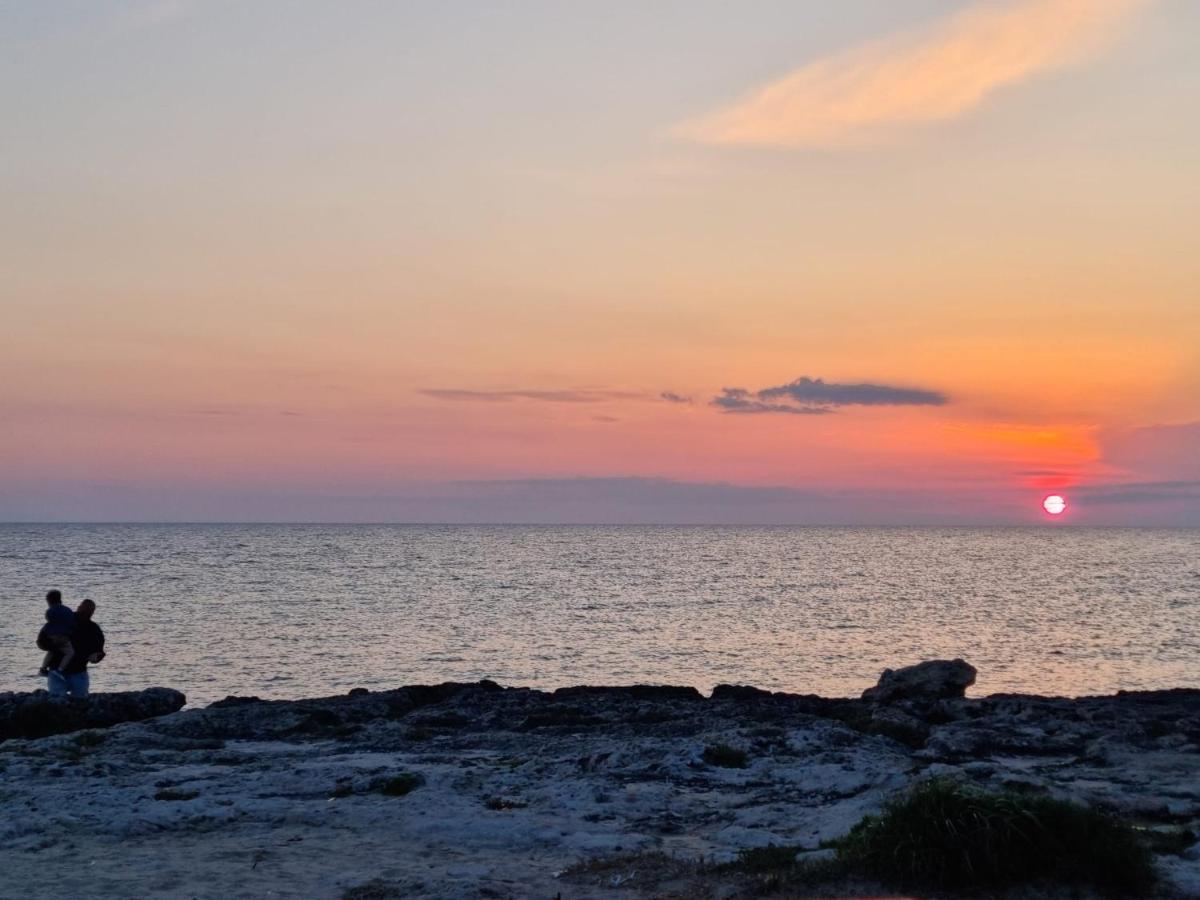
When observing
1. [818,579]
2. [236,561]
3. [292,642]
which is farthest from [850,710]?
[236,561]

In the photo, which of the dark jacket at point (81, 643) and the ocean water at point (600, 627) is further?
the ocean water at point (600, 627)

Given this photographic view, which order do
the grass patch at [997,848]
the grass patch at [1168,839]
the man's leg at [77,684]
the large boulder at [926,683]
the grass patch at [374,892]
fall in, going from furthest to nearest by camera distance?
the large boulder at [926,683] → the man's leg at [77,684] → the grass patch at [1168,839] → the grass patch at [374,892] → the grass patch at [997,848]

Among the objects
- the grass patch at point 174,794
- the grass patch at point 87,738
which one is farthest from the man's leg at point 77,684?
the grass patch at point 174,794

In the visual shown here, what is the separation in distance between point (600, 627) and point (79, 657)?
38.2 m

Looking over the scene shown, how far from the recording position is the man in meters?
24.4

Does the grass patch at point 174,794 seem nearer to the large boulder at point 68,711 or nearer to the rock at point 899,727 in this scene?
the large boulder at point 68,711

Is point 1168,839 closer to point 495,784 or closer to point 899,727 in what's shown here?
point 495,784

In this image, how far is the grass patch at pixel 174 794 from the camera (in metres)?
14.5

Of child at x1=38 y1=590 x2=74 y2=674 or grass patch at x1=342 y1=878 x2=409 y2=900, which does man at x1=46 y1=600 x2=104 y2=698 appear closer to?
child at x1=38 y1=590 x2=74 y2=674

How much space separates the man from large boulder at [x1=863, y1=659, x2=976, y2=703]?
17.8m

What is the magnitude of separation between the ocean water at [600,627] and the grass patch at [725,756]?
73.4ft

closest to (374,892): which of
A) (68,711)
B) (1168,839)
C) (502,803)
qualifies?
(502,803)

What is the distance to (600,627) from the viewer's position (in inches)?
2386

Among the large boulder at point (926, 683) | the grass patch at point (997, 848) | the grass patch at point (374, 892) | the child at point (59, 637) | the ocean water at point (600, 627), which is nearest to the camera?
the grass patch at point (997, 848)
